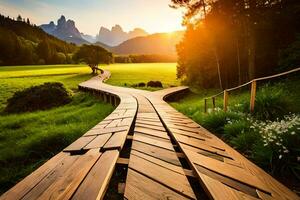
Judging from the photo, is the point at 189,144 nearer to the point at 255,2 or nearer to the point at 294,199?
the point at 294,199

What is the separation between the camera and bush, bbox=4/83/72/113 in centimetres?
1416

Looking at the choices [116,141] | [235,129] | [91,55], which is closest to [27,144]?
[116,141]

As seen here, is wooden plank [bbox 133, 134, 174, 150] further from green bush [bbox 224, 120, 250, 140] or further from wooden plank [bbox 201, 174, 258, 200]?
green bush [bbox 224, 120, 250, 140]

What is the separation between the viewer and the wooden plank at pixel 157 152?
3.31m

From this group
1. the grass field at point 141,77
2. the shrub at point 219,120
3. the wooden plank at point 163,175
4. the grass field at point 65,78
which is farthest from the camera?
the grass field at point 141,77

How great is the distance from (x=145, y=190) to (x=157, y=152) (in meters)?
1.24

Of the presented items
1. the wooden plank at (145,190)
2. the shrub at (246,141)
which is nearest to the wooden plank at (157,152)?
the wooden plank at (145,190)

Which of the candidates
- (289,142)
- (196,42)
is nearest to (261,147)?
(289,142)

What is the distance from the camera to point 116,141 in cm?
398

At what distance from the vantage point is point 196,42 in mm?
23172

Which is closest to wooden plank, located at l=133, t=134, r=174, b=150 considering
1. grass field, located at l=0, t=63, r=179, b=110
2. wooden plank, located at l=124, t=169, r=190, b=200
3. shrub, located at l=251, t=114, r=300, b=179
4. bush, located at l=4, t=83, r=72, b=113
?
wooden plank, located at l=124, t=169, r=190, b=200

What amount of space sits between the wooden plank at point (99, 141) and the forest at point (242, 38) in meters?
13.9

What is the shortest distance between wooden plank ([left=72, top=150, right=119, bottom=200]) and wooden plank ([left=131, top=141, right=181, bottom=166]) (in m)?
0.60

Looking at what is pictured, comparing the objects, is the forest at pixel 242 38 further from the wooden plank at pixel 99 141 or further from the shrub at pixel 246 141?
the wooden plank at pixel 99 141
